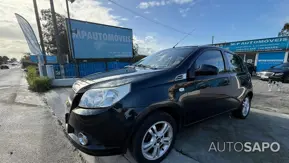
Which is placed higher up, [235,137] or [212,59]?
[212,59]

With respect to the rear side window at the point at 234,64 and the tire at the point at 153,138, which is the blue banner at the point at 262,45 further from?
the tire at the point at 153,138

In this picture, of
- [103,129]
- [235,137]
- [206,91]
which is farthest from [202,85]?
[103,129]

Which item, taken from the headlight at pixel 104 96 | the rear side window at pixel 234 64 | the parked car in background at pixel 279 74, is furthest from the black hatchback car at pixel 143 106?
the parked car in background at pixel 279 74

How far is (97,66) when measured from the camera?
35.9 ft

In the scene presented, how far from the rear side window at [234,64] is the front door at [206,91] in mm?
291

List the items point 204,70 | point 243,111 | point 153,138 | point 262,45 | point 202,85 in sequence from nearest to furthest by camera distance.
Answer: point 153,138, point 204,70, point 202,85, point 243,111, point 262,45

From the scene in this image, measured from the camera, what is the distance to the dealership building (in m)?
13.4

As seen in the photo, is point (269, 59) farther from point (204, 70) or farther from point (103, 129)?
point (103, 129)

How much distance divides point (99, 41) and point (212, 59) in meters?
8.81

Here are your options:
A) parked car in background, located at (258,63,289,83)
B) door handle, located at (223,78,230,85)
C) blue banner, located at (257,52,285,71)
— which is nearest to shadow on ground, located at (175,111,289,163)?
door handle, located at (223,78,230,85)

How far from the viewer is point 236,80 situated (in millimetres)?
2969

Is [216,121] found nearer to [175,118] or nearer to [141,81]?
[175,118]

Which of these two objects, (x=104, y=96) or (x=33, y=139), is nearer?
(x=104, y=96)

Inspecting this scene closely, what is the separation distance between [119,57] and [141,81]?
10146mm
